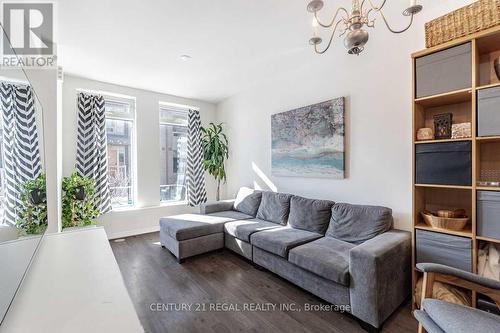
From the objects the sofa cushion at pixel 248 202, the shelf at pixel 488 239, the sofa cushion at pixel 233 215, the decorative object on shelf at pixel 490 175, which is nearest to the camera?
the shelf at pixel 488 239

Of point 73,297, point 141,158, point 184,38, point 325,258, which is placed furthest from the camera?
point 141,158

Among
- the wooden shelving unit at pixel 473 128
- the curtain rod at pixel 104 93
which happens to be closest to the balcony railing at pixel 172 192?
the curtain rod at pixel 104 93

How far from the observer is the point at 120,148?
13.2ft

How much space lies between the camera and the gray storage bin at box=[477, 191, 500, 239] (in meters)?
1.50

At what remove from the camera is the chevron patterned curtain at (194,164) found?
15.1 feet

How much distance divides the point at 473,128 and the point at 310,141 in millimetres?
1645

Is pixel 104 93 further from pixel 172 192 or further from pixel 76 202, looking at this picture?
pixel 172 192

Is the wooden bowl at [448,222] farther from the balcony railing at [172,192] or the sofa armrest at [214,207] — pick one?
the balcony railing at [172,192]

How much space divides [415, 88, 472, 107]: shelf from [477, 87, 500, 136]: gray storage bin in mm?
107

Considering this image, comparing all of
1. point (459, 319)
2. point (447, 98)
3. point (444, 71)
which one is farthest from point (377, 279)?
point (444, 71)

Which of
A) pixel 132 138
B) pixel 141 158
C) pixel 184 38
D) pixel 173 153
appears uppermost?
pixel 184 38

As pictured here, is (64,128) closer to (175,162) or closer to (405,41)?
(175,162)

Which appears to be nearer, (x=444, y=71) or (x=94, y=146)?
(x=444, y=71)

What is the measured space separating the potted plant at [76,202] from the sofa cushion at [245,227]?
2.02m
